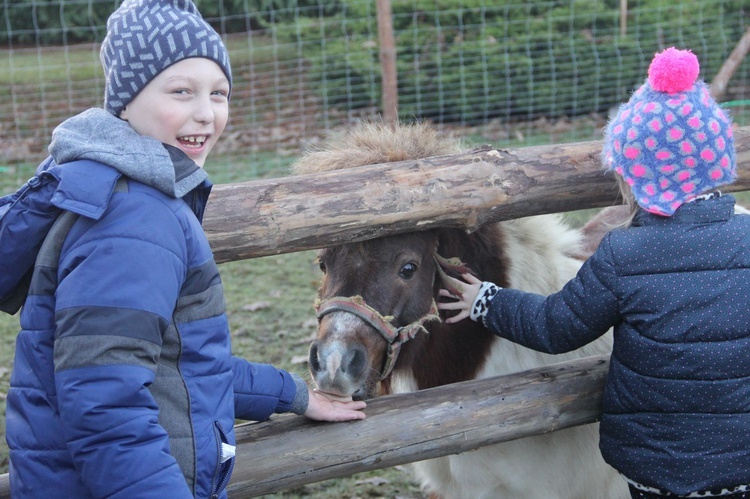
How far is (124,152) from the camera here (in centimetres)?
176

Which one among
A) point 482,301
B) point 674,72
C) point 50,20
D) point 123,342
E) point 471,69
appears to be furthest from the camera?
point 50,20

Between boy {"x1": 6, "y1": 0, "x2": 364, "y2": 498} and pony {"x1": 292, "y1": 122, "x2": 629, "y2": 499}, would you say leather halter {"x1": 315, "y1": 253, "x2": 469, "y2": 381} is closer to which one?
pony {"x1": 292, "y1": 122, "x2": 629, "y2": 499}

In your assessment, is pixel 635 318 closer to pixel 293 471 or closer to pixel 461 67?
pixel 293 471

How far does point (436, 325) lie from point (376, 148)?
2.15 feet

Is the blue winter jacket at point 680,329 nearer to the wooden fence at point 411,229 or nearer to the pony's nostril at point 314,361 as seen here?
the wooden fence at point 411,229

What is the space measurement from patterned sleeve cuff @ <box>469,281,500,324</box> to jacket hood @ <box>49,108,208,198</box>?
1.20 meters

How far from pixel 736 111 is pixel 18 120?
964 centimetres

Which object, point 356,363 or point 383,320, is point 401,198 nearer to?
point 383,320

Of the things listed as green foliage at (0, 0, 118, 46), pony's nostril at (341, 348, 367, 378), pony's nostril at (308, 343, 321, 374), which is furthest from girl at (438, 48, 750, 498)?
green foliage at (0, 0, 118, 46)

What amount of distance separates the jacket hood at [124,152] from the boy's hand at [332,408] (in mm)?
911

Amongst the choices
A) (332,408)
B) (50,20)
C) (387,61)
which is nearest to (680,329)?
(332,408)

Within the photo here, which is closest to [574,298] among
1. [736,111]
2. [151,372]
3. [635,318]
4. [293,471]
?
[635,318]

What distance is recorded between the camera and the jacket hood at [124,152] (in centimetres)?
175

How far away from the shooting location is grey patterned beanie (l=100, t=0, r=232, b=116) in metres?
1.81
